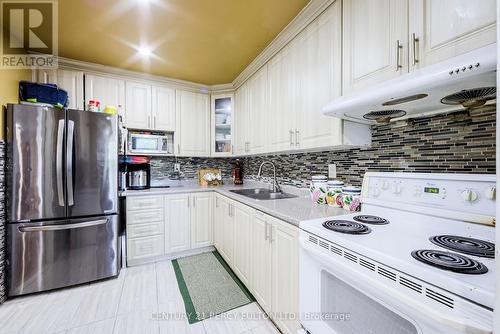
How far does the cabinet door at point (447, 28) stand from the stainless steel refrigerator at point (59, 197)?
8.00 feet

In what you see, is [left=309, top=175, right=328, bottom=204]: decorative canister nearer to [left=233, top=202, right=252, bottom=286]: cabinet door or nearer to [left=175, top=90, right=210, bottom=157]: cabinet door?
[left=233, top=202, right=252, bottom=286]: cabinet door

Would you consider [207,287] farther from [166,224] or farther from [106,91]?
[106,91]

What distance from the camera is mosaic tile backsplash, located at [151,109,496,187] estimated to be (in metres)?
0.97

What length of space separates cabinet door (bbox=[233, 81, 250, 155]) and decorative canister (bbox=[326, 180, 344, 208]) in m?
1.28

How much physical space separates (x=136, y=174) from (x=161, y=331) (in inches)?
71.5

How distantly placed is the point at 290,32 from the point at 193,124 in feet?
5.94

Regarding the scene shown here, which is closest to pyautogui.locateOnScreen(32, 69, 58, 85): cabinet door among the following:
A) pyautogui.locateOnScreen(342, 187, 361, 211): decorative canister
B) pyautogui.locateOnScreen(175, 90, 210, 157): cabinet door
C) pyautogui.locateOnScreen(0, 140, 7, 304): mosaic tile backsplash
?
pyautogui.locateOnScreen(0, 140, 7, 304): mosaic tile backsplash

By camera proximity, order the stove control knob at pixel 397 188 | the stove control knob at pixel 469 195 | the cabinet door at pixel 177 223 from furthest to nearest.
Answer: the cabinet door at pixel 177 223 < the stove control knob at pixel 397 188 < the stove control knob at pixel 469 195

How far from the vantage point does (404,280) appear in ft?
2.09

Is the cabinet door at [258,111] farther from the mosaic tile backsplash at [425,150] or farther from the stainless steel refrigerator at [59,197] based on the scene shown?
the stainless steel refrigerator at [59,197]

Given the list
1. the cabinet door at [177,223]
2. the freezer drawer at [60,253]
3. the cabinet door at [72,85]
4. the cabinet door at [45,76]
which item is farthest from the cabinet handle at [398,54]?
the cabinet door at [45,76]

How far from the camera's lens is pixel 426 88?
77 centimetres

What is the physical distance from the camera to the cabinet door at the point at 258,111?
2188 mm

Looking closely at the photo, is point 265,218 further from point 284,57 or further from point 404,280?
point 284,57
